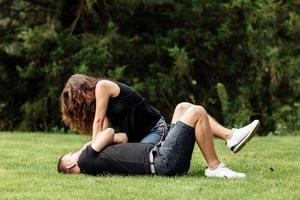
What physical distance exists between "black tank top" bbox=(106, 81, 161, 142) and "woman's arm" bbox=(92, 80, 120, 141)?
0.52 ft

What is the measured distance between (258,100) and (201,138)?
10887 mm

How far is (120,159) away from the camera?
7.15 m

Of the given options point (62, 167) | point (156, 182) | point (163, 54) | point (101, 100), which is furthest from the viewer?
point (163, 54)

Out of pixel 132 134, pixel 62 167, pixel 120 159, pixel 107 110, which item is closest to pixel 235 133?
pixel 132 134

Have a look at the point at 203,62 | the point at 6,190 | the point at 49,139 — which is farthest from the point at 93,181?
the point at 203,62

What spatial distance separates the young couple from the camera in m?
6.99

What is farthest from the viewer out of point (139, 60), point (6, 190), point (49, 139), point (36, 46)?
point (139, 60)

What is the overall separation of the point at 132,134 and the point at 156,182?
118 centimetres

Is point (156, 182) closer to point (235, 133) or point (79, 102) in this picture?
point (235, 133)

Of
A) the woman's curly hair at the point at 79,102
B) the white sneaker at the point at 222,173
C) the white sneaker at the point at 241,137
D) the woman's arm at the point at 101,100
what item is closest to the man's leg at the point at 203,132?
the white sneaker at the point at 222,173

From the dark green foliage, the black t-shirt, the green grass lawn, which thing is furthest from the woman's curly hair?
the dark green foliage

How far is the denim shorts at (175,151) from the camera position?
6.94 m

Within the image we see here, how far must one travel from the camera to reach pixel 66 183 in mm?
6629

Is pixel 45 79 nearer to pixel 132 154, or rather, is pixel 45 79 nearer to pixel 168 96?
pixel 168 96
